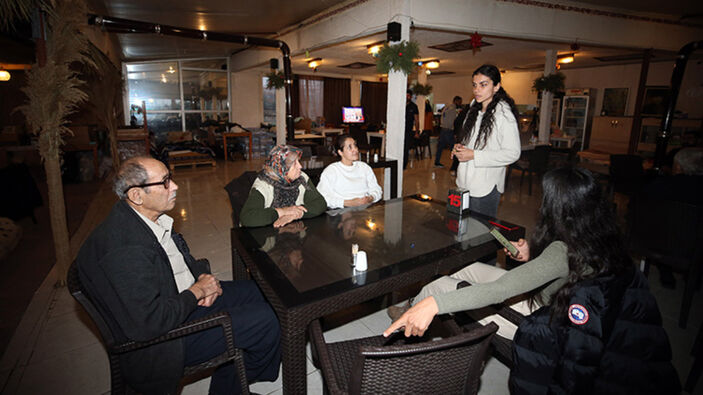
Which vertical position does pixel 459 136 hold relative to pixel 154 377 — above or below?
above

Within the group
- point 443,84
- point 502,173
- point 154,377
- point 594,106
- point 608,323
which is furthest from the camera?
point 443,84

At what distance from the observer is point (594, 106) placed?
429 inches

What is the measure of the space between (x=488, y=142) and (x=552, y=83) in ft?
19.7

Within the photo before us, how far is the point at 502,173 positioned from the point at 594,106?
425 inches

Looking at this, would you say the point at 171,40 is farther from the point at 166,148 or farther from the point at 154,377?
the point at 154,377

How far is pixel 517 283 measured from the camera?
1.26m

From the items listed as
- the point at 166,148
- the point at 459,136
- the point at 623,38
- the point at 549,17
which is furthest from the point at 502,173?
the point at 166,148

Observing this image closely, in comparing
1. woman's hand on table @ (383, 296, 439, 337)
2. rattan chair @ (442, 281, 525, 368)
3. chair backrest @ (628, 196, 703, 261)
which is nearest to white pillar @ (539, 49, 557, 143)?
chair backrest @ (628, 196, 703, 261)

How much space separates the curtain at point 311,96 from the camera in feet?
42.1

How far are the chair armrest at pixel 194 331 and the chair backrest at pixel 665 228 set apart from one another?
2.86m

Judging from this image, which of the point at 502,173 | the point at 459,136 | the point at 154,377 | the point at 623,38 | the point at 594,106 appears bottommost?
the point at 154,377

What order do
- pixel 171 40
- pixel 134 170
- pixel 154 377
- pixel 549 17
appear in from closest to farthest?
pixel 154 377 → pixel 134 170 → pixel 549 17 → pixel 171 40

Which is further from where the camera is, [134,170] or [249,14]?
[249,14]

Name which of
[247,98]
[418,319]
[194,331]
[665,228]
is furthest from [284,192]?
[247,98]
